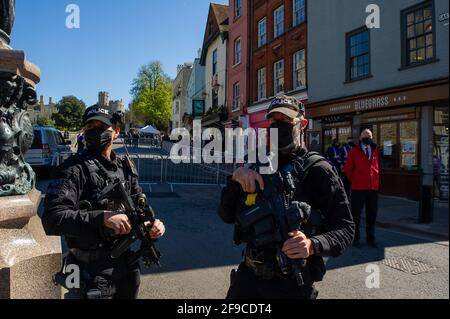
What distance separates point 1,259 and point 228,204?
5.60 ft

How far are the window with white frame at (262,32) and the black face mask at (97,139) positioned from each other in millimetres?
19997

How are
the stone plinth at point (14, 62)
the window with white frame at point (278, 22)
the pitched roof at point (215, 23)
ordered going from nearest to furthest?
the stone plinth at point (14, 62) → the window with white frame at point (278, 22) → the pitched roof at point (215, 23)

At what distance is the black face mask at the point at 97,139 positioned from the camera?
265 cm

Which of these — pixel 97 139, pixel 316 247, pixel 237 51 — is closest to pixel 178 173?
pixel 237 51

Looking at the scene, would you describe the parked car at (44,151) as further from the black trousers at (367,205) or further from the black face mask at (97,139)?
the black face mask at (97,139)

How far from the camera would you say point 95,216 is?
228cm

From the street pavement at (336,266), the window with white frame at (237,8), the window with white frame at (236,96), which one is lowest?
the street pavement at (336,266)

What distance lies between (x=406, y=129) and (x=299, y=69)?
723 centimetres

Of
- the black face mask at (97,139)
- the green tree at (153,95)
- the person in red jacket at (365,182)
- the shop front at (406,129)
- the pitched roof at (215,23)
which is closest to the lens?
the black face mask at (97,139)

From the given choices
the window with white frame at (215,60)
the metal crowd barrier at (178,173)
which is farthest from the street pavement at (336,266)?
the window with white frame at (215,60)

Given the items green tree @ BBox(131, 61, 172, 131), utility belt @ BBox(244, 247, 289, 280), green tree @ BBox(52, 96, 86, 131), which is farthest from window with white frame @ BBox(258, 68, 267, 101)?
green tree @ BBox(52, 96, 86, 131)

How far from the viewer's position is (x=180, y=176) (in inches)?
635

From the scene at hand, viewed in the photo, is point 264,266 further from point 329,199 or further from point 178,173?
point 178,173
